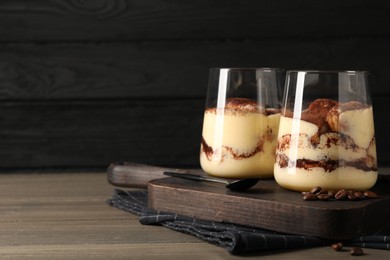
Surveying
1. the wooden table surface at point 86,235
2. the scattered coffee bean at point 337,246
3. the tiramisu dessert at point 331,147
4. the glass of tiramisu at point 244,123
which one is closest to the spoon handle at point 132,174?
the wooden table surface at point 86,235

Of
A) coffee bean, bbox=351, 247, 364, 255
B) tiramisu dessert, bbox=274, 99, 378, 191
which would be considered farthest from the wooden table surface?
tiramisu dessert, bbox=274, 99, 378, 191

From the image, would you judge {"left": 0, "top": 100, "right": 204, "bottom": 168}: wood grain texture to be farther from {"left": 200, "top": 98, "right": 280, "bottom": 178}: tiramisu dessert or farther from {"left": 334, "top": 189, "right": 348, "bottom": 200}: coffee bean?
A: {"left": 334, "top": 189, "right": 348, "bottom": 200}: coffee bean

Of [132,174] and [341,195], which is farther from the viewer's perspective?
[132,174]

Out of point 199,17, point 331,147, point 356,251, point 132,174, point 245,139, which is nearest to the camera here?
point 356,251

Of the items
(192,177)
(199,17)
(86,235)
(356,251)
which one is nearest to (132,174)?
(192,177)

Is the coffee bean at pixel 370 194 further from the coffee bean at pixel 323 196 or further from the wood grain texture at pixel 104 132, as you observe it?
the wood grain texture at pixel 104 132

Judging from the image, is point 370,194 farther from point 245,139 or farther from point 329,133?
point 245,139
